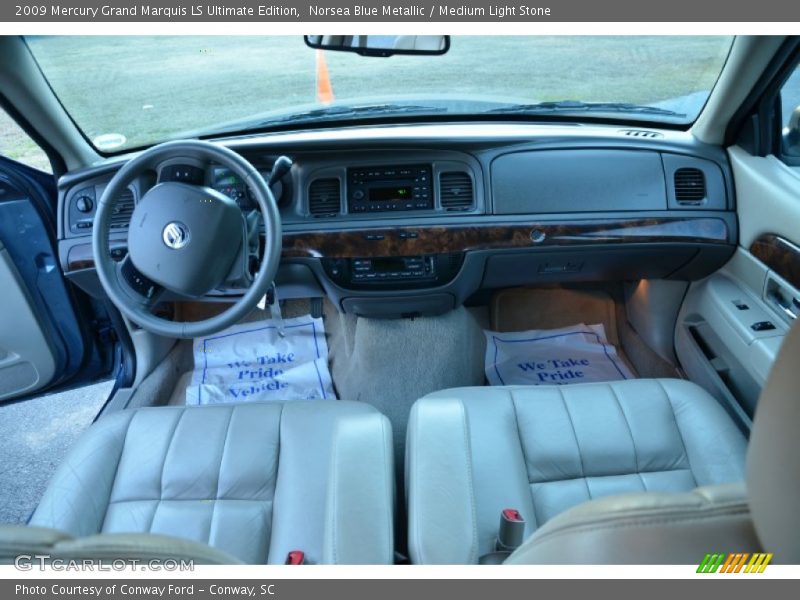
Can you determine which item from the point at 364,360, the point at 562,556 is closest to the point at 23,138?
the point at 364,360

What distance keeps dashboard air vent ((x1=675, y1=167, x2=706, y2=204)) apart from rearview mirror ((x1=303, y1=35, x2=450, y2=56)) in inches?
37.7

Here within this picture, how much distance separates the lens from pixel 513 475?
1594 mm

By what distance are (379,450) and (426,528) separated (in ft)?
0.70

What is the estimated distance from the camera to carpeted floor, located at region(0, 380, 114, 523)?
7.84 ft

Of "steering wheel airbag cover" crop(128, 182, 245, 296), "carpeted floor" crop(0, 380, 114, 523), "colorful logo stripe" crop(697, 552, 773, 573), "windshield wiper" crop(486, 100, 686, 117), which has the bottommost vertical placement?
"carpeted floor" crop(0, 380, 114, 523)

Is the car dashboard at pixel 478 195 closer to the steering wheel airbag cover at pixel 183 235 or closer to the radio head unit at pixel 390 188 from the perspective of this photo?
the radio head unit at pixel 390 188

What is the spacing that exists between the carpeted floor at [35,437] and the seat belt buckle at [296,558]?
138 cm

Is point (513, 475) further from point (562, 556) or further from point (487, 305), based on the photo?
point (487, 305)

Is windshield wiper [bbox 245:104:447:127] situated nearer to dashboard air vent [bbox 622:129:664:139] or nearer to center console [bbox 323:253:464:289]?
center console [bbox 323:253:464:289]

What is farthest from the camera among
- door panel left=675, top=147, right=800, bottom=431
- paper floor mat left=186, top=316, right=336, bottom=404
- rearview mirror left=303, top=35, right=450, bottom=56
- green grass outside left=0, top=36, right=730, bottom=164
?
paper floor mat left=186, top=316, right=336, bottom=404

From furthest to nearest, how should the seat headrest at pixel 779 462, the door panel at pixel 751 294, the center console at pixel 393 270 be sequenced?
the center console at pixel 393 270 → the door panel at pixel 751 294 → the seat headrest at pixel 779 462

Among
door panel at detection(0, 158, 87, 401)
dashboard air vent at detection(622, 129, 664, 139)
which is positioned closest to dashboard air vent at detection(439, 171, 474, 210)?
dashboard air vent at detection(622, 129, 664, 139)

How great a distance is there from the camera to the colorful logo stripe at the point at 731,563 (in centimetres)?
66

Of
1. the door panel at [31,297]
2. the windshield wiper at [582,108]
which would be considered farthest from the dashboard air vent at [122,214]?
the windshield wiper at [582,108]
